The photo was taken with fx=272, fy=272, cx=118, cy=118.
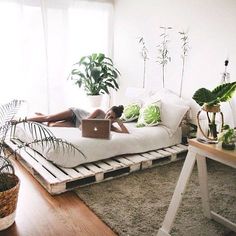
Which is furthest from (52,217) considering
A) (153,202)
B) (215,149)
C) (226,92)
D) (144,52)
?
(144,52)

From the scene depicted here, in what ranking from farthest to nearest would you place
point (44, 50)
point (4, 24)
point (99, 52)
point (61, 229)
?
point (99, 52) → point (44, 50) → point (4, 24) → point (61, 229)

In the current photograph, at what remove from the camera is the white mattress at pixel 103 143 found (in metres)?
2.57

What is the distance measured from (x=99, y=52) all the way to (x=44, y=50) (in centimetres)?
101

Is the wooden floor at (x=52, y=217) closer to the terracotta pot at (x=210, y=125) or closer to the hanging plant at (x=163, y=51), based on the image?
the terracotta pot at (x=210, y=125)

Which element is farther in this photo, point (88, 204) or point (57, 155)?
point (57, 155)

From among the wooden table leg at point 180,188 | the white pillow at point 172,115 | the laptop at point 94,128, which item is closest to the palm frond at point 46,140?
the laptop at point 94,128

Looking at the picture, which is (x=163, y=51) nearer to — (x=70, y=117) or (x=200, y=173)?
(x=70, y=117)

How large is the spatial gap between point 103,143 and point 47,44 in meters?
2.32

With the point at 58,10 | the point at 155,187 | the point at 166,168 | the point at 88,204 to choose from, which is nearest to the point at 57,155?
the point at 88,204

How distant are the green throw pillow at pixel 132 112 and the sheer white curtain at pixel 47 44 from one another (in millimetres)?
1370

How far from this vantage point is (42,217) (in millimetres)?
2072

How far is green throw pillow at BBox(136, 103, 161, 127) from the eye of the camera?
3342 mm

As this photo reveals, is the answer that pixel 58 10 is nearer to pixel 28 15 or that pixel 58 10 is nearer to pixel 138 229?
pixel 28 15

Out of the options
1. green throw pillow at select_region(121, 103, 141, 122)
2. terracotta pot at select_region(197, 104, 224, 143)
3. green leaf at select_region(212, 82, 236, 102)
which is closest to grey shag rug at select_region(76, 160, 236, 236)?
terracotta pot at select_region(197, 104, 224, 143)
